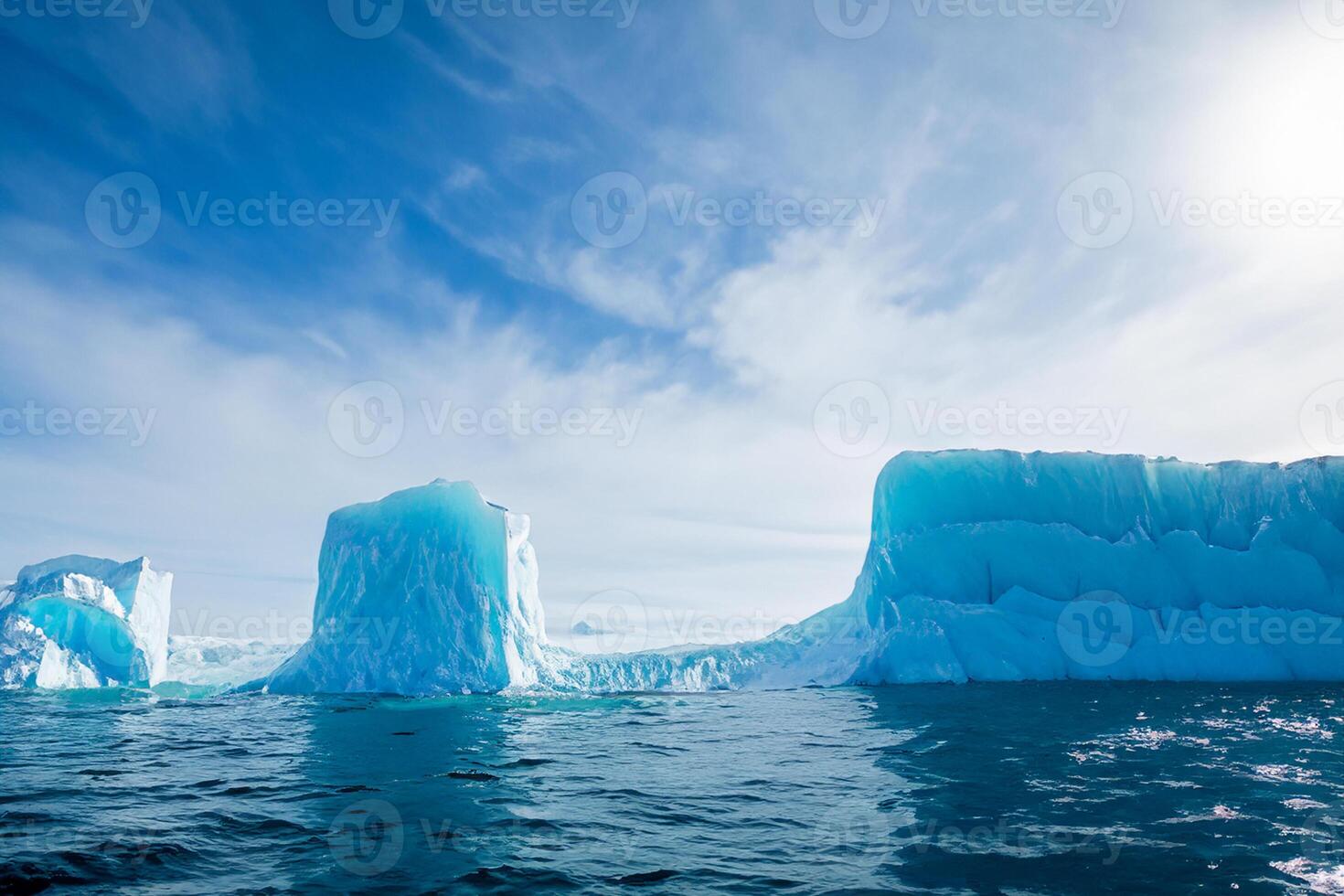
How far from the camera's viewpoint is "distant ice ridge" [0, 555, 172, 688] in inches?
1218

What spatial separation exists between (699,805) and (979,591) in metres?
21.5

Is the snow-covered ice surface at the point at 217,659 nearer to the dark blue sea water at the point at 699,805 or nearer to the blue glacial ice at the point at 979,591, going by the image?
the blue glacial ice at the point at 979,591

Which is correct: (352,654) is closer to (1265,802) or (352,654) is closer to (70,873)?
(70,873)

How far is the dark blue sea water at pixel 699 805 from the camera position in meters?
6.09

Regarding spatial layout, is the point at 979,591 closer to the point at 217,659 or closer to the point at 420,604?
the point at 420,604

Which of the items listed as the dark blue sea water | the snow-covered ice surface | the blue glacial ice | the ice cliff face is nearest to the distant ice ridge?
the snow-covered ice surface

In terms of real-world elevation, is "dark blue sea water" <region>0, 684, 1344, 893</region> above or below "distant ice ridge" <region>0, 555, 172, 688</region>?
below

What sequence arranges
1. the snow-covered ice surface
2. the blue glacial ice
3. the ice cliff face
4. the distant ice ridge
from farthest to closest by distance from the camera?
1. the snow-covered ice surface
2. the distant ice ridge
3. the ice cliff face
4. the blue glacial ice

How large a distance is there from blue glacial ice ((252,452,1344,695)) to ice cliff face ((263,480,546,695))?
0.23ft

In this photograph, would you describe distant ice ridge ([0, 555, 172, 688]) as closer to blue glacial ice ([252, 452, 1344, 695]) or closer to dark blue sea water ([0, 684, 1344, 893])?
blue glacial ice ([252, 452, 1344, 695])

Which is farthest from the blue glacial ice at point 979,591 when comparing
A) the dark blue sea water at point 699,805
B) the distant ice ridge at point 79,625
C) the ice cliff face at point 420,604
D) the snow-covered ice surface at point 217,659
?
the snow-covered ice surface at point 217,659

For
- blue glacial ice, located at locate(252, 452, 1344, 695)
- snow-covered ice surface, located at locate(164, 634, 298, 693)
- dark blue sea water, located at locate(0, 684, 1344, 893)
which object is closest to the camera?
dark blue sea water, located at locate(0, 684, 1344, 893)

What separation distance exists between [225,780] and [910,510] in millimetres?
24904

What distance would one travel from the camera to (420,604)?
27.4 m
